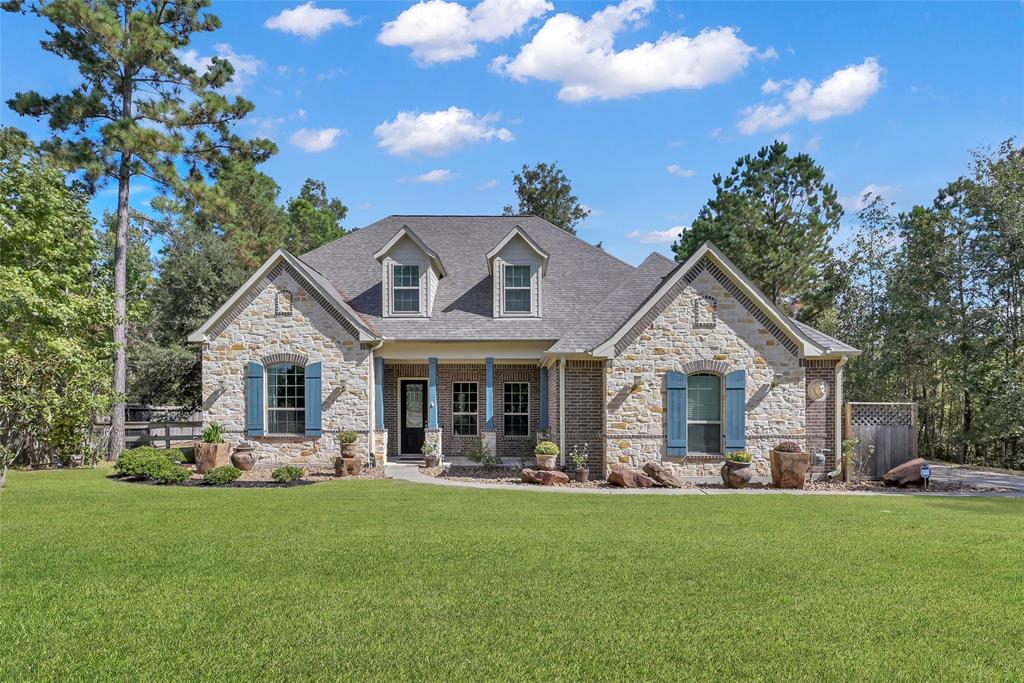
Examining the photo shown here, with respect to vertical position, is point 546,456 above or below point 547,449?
below

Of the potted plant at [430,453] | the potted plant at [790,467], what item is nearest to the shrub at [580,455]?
the potted plant at [430,453]

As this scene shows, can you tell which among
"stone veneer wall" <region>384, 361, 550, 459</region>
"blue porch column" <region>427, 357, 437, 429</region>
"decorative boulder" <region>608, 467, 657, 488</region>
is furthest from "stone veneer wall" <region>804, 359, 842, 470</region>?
"blue porch column" <region>427, 357, 437, 429</region>

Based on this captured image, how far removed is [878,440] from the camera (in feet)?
48.8

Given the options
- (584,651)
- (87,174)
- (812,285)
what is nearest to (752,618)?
(584,651)

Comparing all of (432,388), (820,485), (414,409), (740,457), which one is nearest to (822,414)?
(820,485)

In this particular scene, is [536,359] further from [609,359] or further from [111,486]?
[111,486]

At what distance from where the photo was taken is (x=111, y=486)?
43.3 feet

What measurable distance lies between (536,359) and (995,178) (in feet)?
49.9

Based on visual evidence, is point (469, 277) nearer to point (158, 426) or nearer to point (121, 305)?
point (121, 305)

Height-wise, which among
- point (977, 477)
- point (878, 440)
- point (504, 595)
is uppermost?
point (878, 440)

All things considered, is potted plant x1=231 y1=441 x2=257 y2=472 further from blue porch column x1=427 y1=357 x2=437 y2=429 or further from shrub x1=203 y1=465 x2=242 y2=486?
blue porch column x1=427 y1=357 x2=437 y2=429

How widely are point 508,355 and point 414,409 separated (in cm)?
347

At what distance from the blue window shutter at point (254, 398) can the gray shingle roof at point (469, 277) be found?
3361 mm

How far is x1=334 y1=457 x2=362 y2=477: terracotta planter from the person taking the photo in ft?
50.6
